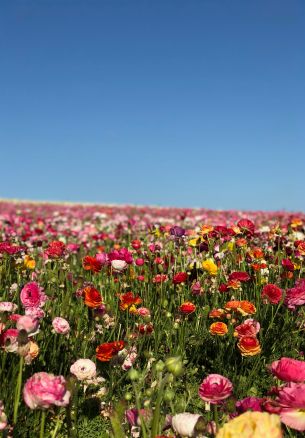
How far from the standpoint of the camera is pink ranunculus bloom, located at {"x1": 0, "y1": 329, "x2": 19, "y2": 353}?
246 centimetres

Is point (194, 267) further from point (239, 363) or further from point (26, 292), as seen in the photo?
point (26, 292)

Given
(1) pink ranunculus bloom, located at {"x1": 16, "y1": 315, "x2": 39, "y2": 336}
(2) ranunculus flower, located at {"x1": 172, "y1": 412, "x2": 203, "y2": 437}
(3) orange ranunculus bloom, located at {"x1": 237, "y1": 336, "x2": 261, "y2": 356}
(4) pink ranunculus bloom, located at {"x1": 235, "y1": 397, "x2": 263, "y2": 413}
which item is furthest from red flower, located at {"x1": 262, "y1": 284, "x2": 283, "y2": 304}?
(1) pink ranunculus bloom, located at {"x1": 16, "y1": 315, "x2": 39, "y2": 336}

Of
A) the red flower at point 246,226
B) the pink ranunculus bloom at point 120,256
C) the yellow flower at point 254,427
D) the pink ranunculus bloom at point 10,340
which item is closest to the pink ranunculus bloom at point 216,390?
the yellow flower at point 254,427

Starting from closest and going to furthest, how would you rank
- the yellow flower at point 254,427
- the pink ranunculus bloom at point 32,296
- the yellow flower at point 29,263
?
the yellow flower at point 254,427 → the pink ranunculus bloom at point 32,296 → the yellow flower at point 29,263

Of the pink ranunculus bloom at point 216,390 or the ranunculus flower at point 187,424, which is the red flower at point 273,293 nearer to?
the pink ranunculus bloom at point 216,390

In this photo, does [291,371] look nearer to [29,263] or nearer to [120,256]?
[120,256]

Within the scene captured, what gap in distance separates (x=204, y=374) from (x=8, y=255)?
2.09m

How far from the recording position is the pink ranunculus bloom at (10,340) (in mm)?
2457

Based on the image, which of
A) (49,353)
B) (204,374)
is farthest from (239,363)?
(49,353)

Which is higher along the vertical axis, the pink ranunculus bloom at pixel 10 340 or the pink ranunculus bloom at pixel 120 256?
A: the pink ranunculus bloom at pixel 120 256

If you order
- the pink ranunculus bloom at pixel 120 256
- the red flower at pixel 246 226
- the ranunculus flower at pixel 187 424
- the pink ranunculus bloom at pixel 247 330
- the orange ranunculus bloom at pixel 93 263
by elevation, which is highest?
the red flower at pixel 246 226

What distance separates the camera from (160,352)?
3.81 m

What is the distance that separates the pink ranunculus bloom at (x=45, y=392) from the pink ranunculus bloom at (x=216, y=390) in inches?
21.6

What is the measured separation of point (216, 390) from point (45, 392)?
26.5 inches
